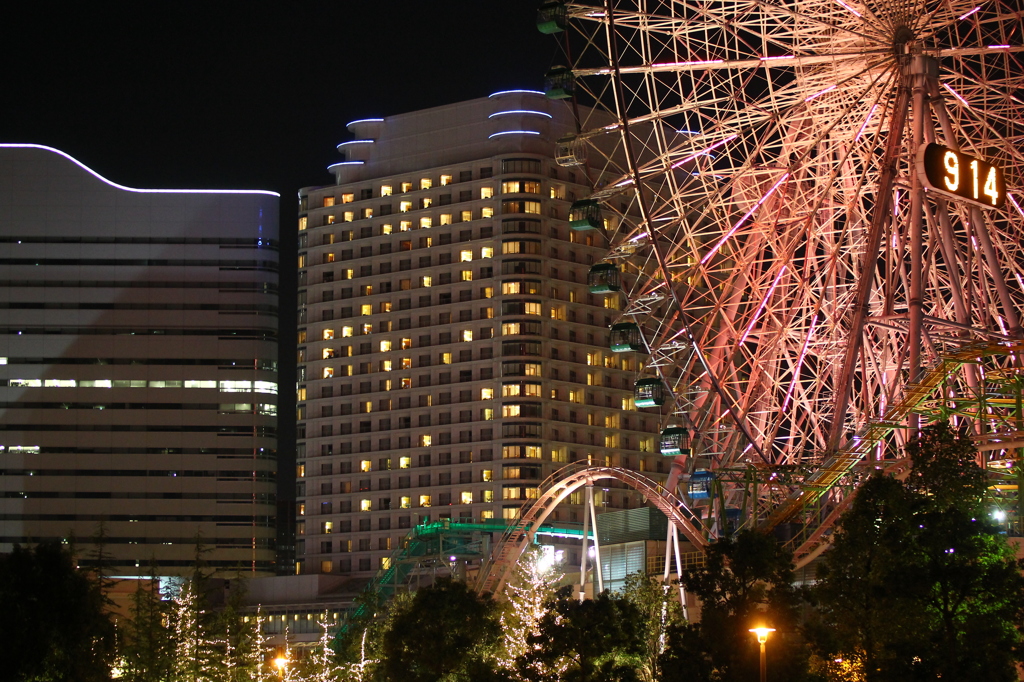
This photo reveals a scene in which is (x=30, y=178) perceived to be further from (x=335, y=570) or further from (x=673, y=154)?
(x=673, y=154)

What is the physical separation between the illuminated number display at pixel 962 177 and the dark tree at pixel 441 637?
90.3 ft

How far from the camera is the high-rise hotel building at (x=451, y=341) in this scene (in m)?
160

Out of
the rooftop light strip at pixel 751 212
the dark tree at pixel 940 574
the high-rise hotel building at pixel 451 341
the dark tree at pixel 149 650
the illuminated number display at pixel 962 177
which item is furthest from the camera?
the high-rise hotel building at pixel 451 341

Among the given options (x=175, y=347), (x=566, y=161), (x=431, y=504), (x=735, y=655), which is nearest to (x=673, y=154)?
(x=566, y=161)

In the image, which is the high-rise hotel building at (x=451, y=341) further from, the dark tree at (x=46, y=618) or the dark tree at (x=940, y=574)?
the dark tree at (x=940, y=574)

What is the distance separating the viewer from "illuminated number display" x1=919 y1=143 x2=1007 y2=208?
51031 millimetres

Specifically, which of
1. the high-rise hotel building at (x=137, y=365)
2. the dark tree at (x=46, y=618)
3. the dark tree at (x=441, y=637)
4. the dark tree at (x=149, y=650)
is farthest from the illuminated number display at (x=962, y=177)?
the high-rise hotel building at (x=137, y=365)

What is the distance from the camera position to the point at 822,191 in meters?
66.1

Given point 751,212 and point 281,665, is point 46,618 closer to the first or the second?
point 751,212

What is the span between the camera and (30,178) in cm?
18600

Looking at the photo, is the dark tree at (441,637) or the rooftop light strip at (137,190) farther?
the rooftop light strip at (137,190)

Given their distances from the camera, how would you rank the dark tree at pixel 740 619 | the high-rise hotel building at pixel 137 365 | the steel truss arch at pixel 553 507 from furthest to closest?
the high-rise hotel building at pixel 137 365 < the steel truss arch at pixel 553 507 < the dark tree at pixel 740 619

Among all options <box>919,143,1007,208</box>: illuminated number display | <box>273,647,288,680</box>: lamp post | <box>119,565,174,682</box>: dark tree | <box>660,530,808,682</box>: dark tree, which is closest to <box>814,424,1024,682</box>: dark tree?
<box>660,530,808,682</box>: dark tree

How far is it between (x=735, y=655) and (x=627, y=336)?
2681 cm
